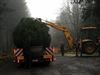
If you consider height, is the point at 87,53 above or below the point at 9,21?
below

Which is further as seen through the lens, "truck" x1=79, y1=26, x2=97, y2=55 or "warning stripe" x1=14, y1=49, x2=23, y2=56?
"truck" x1=79, y1=26, x2=97, y2=55

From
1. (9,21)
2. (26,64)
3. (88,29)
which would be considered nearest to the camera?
(26,64)

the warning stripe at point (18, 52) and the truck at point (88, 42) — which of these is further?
the truck at point (88, 42)

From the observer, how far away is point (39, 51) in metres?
25.8

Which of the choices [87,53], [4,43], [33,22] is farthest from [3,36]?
[33,22]

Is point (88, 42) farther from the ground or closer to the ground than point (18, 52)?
farther from the ground

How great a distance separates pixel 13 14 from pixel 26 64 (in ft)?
98.4

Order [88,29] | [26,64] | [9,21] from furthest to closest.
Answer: [9,21] < [88,29] < [26,64]

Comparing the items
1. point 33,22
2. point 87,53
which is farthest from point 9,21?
point 33,22

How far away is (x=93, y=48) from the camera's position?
119 ft

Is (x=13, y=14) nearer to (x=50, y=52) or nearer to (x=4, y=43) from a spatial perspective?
(x=4, y=43)

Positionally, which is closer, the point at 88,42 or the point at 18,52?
the point at 18,52

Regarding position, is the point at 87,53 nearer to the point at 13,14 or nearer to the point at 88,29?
the point at 88,29

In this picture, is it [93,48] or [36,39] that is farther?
[93,48]
